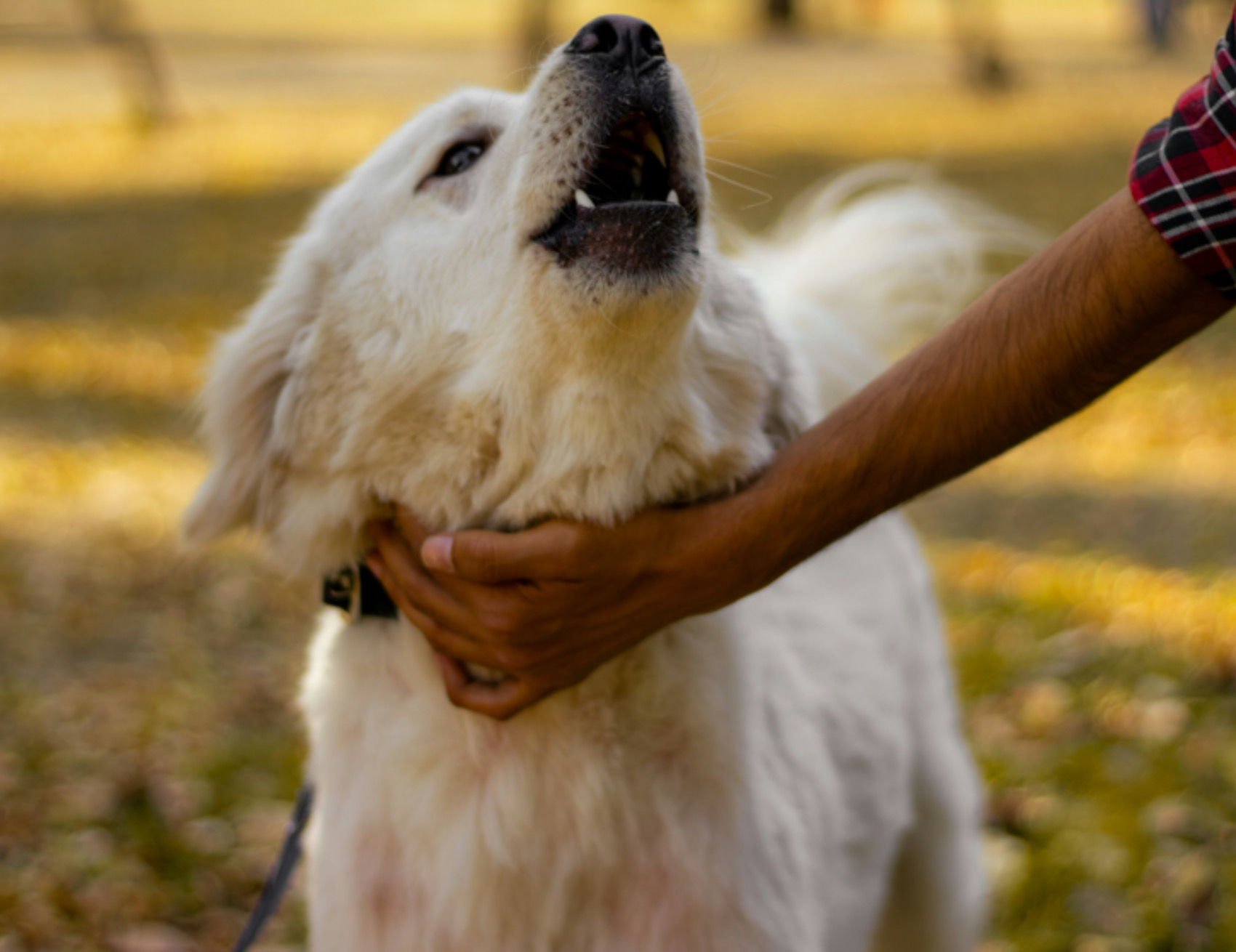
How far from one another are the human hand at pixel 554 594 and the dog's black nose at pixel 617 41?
2.31 ft

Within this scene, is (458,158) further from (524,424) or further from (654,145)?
(524,424)

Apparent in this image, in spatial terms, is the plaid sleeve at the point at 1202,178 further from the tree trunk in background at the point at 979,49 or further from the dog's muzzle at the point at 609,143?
the tree trunk in background at the point at 979,49

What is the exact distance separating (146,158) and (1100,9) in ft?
80.0

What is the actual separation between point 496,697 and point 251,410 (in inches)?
27.9

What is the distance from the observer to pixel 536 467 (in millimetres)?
1860

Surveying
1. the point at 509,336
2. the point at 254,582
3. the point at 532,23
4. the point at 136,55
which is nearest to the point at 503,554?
the point at 509,336

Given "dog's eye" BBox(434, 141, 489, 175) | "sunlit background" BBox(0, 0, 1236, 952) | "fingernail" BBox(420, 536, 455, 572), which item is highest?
"dog's eye" BBox(434, 141, 489, 175)

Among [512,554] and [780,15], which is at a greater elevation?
[780,15]

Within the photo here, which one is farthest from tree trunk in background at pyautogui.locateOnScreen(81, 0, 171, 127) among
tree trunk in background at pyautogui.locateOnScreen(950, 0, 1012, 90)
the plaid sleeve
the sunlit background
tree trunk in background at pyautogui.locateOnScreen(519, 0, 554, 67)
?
the plaid sleeve

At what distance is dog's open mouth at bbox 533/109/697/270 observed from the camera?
1.74 m

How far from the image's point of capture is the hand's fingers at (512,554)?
1807 mm

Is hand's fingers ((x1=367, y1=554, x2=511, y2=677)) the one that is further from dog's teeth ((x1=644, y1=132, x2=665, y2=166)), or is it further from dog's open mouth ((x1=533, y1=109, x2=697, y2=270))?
dog's teeth ((x1=644, y1=132, x2=665, y2=166))

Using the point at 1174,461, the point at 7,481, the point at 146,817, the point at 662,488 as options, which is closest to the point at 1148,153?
the point at 662,488

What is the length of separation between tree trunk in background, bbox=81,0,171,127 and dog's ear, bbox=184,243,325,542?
44.1 ft
